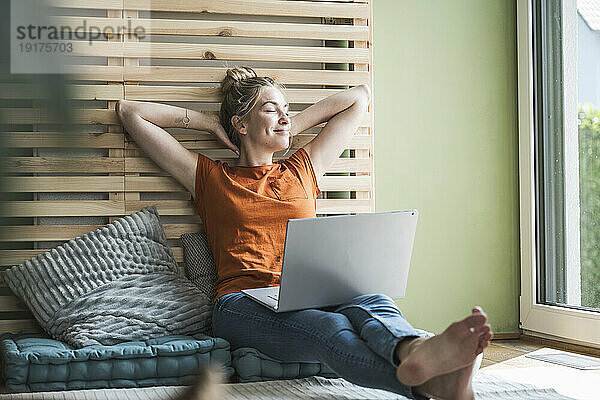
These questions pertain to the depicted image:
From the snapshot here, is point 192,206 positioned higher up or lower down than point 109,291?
higher up

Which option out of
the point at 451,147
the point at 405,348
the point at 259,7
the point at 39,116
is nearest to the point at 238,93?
the point at 259,7

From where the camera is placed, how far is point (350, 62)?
279 cm

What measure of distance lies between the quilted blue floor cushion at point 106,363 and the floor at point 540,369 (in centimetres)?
104

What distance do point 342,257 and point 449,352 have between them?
0.54 meters

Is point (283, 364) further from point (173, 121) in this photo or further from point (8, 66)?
point (8, 66)

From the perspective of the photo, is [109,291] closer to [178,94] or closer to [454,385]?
[178,94]

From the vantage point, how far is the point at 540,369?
2.56 meters

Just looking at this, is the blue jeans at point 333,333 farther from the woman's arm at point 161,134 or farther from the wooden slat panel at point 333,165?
the wooden slat panel at point 333,165

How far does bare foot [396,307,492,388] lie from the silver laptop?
1.39ft

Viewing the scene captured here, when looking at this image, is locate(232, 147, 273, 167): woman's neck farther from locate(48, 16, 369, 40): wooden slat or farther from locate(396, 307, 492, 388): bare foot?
locate(396, 307, 492, 388): bare foot

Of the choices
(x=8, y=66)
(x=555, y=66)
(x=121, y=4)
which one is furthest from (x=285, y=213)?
(x=8, y=66)

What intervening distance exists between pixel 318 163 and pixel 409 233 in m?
0.71

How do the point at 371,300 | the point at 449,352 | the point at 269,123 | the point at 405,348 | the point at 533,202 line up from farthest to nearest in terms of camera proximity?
1. the point at 533,202
2. the point at 269,123
3. the point at 371,300
4. the point at 405,348
5. the point at 449,352

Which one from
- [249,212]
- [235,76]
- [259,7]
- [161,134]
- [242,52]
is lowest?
[249,212]
